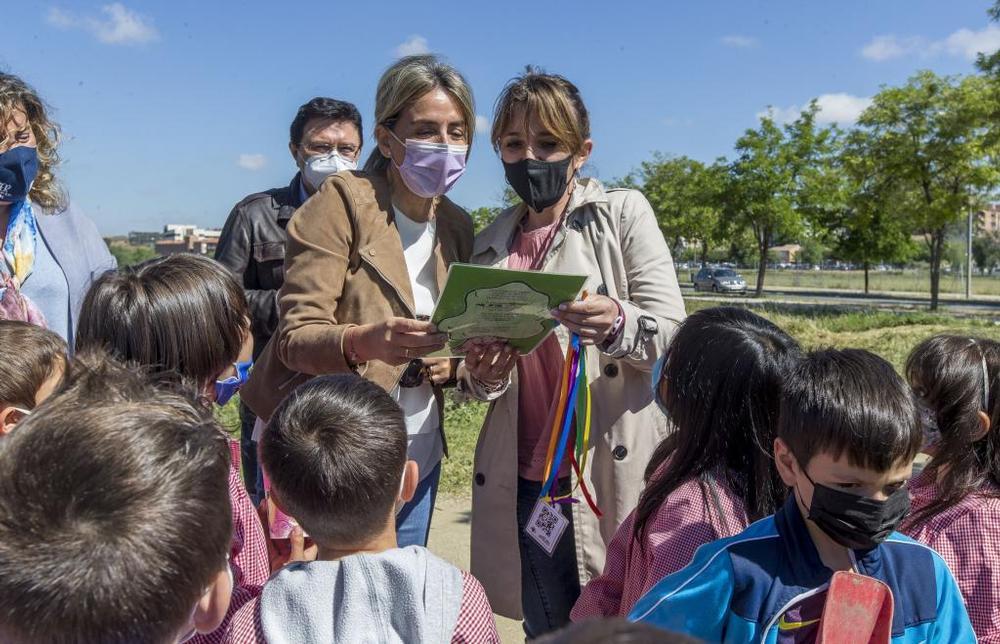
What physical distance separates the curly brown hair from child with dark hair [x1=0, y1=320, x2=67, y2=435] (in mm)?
1080

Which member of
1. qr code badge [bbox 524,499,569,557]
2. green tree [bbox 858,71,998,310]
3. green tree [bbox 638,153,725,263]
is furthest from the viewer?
green tree [bbox 638,153,725,263]

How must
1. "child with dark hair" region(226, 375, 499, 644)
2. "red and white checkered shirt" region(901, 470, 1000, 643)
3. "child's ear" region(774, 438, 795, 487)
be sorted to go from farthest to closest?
"red and white checkered shirt" region(901, 470, 1000, 643) → "child's ear" region(774, 438, 795, 487) → "child with dark hair" region(226, 375, 499, 644)

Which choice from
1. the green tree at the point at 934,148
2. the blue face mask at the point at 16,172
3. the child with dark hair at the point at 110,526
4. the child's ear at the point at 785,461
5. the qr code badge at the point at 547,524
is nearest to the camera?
the child with dark hair at the point at 110,526

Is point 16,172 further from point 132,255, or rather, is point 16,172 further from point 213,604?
point 132,255

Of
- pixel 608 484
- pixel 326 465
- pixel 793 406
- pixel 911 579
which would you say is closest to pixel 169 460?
pixel 326 465

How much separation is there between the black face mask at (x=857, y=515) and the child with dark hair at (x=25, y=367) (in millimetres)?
1574

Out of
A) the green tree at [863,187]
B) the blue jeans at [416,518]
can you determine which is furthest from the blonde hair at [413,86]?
the green tree at [863,187]

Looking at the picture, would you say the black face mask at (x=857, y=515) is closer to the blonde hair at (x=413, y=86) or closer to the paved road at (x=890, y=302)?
the blonde hair at (x=413, y=86)

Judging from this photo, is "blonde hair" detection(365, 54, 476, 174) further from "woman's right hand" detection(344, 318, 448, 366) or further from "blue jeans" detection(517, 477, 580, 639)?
"blue jeans" detection(517, 477, 580, 639)

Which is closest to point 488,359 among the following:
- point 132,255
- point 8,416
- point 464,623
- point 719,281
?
point 464,623

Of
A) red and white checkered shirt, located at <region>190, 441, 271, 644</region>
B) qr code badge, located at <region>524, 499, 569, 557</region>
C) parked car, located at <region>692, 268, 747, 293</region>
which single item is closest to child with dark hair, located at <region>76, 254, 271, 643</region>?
red and white checkered shirt, located at <region>190, 441, 271, 644</region>

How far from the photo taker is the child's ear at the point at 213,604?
123 cm

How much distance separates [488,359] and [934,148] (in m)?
20.8

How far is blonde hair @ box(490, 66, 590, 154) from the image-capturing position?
8.27ft
